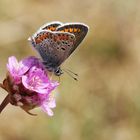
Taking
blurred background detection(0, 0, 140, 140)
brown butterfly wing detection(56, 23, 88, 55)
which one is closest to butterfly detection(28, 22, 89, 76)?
brown butterfly wing detection(56, 23, 88, 55)

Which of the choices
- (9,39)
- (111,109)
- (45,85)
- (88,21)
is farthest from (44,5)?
(45,85)

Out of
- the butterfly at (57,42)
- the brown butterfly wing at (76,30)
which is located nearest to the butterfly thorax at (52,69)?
the butterfly at (57,42)

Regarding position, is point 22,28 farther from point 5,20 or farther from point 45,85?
point 45,85

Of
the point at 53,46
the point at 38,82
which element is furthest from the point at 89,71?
the point at 38,82

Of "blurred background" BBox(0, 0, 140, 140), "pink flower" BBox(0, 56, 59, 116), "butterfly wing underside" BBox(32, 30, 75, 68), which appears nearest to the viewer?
"pink flower" BBox(0, 56, 59, 116)

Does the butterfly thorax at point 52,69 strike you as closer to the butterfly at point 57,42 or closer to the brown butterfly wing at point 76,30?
the butterfly at point 57,42

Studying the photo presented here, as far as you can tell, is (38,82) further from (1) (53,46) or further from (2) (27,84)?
(1) (53,46)

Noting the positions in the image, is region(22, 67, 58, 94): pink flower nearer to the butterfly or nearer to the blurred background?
the butterfly
